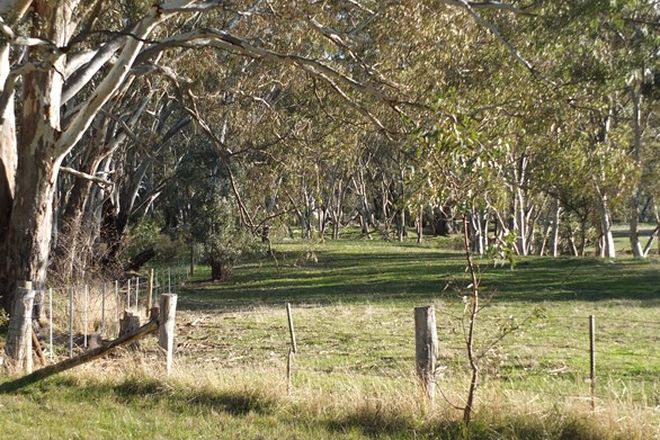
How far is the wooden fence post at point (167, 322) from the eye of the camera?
819 centimetres

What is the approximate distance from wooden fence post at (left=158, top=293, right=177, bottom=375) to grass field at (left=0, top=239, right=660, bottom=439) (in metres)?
0.15

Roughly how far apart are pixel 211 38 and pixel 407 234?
1968 inches

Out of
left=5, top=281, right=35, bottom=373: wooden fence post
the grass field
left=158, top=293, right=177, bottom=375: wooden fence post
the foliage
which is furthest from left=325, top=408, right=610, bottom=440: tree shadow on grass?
the foliage

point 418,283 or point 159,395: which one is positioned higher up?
point 418,283

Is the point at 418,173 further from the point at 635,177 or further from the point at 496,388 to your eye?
the point at 635,177

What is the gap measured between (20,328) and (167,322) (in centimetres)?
202

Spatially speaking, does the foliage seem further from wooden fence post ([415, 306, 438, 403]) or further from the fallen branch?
wooden fence post ([415, 306, 438, 403])

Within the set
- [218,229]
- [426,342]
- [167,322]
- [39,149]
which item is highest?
[39,149]

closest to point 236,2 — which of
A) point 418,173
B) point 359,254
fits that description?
point 418,173

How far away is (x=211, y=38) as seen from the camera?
12078 millimetres

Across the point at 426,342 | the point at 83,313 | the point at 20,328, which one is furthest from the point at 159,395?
the point at 83,313

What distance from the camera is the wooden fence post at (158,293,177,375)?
8188 mm

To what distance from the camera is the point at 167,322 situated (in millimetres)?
8250

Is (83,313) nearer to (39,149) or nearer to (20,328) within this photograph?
(39,149)
